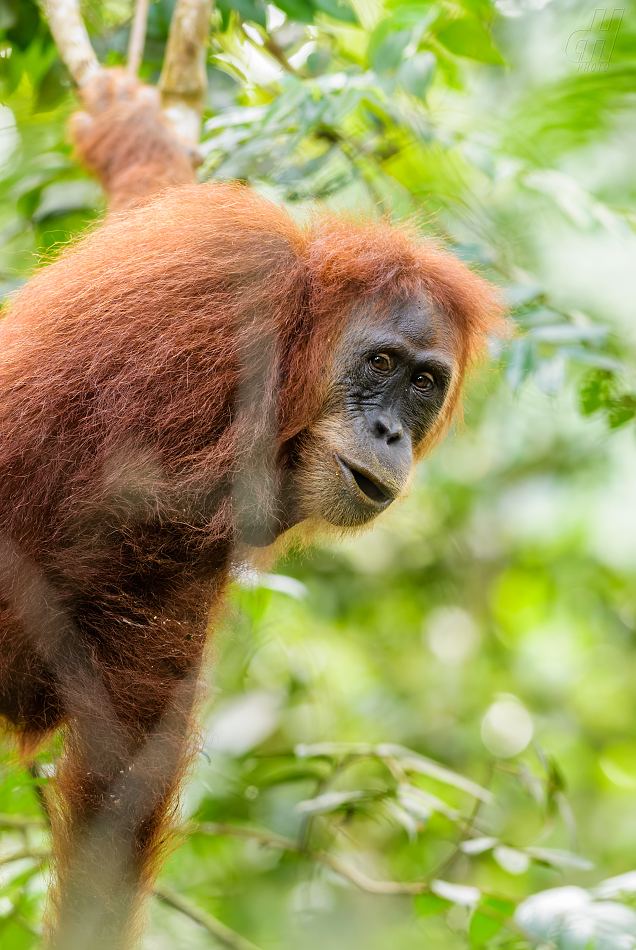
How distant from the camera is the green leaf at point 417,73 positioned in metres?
2.66

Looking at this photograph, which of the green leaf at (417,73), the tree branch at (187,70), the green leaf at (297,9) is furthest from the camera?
the green leaf at (297,9)

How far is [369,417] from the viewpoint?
2.46m

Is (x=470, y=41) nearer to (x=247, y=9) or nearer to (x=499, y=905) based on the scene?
(x=247, y=9)

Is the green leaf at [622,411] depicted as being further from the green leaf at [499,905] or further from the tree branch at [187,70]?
the tree branch at [187,70]

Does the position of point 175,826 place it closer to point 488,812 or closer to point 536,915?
point 536,915

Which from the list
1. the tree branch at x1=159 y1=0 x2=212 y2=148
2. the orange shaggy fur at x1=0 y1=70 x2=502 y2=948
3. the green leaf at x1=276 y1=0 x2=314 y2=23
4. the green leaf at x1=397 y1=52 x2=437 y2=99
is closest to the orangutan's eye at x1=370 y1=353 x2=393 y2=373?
the orange shaggy fur at x1=0 y1=70 x2=502 y2=948

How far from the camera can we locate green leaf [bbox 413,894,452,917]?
8.75 ft

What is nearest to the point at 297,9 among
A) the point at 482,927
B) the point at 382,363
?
the point at 382,363

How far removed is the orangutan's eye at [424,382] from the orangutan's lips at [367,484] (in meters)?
0.31

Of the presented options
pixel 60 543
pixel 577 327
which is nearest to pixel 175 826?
pixel 60 543

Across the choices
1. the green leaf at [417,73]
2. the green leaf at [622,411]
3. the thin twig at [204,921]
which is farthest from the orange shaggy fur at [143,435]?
the green leaf at [622,411]

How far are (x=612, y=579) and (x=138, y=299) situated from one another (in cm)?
465

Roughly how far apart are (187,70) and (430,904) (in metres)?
2.96

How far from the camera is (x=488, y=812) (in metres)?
5.55
